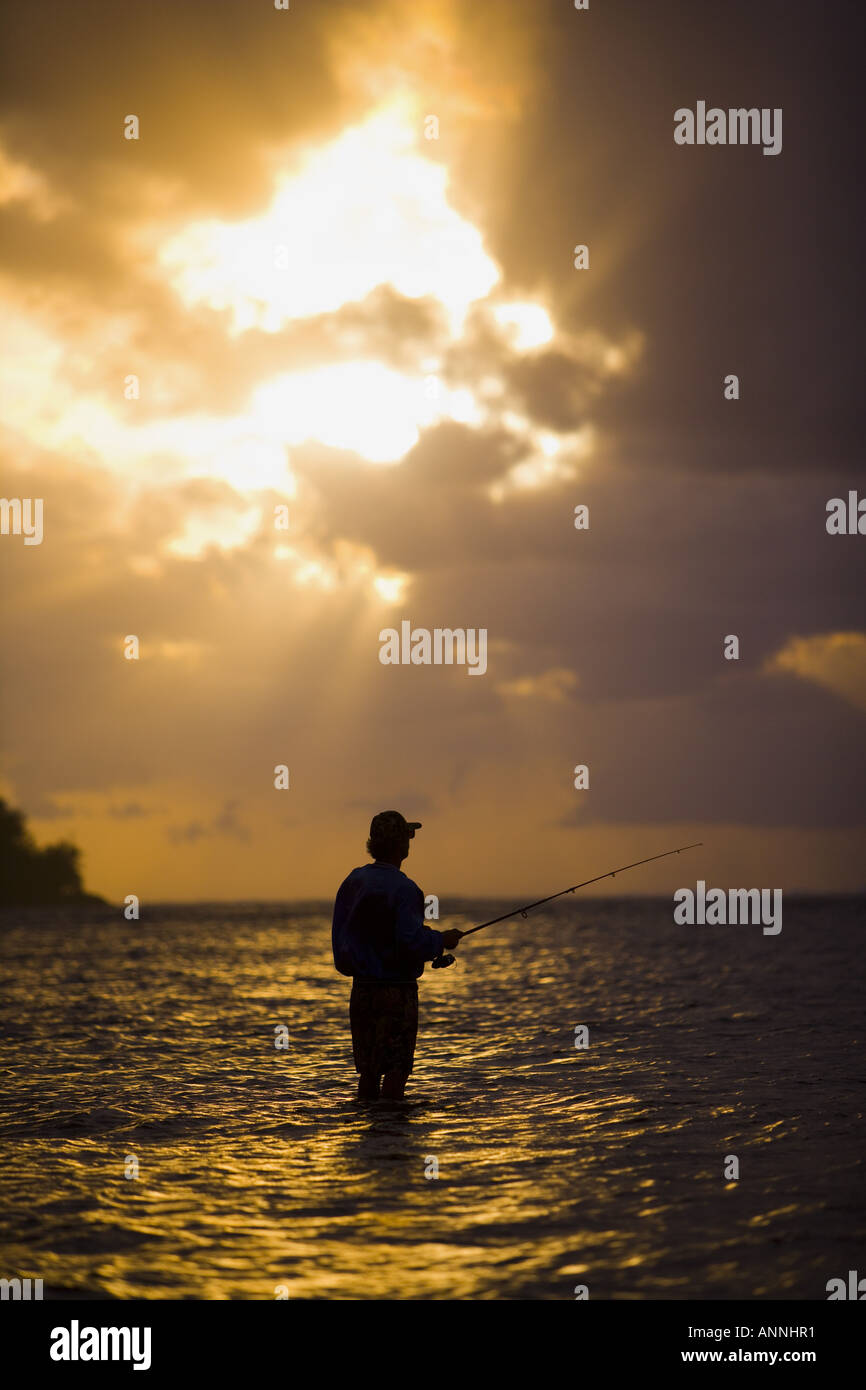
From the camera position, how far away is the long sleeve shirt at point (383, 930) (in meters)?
Result: 10.3

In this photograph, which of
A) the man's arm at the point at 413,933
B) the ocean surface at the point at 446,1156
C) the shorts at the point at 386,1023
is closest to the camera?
the ocean surface at the point at 446,1156

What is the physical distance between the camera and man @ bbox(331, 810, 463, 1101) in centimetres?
1034

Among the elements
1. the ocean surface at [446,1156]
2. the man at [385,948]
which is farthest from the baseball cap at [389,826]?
the ocean surface at [446,1156]

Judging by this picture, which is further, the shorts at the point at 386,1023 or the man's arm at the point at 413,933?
the shorts at the point at 386,1023

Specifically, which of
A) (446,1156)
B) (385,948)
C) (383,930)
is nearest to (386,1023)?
(385,948)

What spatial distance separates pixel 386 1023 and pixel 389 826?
66.9 inches

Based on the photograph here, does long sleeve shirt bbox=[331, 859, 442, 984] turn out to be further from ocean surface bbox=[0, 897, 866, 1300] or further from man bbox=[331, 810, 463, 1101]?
ocean surface bbox=[0, 897, 866, 1300]

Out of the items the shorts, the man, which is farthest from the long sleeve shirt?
the shorts

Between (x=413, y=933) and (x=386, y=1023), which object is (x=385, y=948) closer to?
(x=413, y=933)

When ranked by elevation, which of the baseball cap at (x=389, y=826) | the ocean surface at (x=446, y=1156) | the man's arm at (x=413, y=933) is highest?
the baseball cap at (x=389, y=826)

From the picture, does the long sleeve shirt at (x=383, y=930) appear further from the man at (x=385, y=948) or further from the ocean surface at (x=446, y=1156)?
the ocean surface at (x=446, y=1156)
